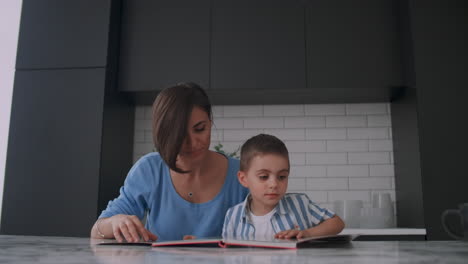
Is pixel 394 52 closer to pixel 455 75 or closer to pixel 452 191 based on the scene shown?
pixel 455 75

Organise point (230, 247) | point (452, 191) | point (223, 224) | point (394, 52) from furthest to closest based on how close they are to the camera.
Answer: point (394, 52) → point (452, 191) → point (223, 224) → point (230, 247)

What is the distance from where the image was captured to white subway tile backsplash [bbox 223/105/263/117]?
3.34m

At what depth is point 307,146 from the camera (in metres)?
3.25

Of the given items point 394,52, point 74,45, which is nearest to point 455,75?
point 394,52

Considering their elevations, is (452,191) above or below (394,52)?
below

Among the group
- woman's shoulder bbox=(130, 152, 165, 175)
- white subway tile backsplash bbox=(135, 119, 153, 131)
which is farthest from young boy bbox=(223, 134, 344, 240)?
white subway tile backsplash bbox=(135, 119, 153, 131)

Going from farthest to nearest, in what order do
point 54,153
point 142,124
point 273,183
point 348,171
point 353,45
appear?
point 142,124
point 348,171
point 353,45
point 54,153
point 273,183

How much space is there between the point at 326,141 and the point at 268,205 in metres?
1.84

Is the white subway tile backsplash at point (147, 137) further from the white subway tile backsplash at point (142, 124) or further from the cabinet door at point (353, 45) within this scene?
the cabinet door at point (353, 45)

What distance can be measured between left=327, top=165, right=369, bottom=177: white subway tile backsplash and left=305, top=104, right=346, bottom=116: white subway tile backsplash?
0.40 metres

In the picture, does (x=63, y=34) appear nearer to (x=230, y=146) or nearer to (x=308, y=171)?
Result: (x=230, y=146)

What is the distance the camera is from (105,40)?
2.97 meters

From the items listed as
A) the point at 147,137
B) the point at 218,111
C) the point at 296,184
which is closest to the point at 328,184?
the point at 296,184

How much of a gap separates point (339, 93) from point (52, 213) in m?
A: 2.03
